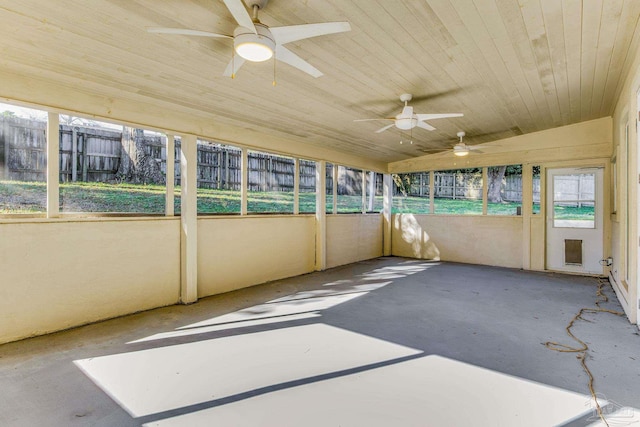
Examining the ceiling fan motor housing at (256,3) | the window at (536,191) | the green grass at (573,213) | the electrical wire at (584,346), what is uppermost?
the ceiling fan motor housing at (256,3)

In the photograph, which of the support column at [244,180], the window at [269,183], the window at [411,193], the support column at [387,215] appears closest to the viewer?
the support column at [244,180]

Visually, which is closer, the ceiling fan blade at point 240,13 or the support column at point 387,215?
the ceiling fan blade at point 240,13

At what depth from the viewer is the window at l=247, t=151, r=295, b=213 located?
5351 millimetres

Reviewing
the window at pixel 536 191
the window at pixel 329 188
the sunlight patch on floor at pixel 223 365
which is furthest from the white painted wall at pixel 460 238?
the sunlight patch on floor at pixel 223 365

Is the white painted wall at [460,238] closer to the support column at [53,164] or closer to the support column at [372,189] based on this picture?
the support column at [372,189]

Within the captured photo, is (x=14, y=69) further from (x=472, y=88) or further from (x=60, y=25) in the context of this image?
(x=472, y=88)

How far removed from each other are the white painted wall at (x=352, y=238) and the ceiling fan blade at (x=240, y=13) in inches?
195

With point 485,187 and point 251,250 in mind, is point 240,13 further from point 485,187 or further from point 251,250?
point 485,187

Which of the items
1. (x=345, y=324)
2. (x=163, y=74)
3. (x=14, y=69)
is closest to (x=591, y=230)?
(x=345, y=324)

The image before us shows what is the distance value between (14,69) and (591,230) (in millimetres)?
8323

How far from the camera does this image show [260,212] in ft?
18.0

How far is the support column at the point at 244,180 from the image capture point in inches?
202

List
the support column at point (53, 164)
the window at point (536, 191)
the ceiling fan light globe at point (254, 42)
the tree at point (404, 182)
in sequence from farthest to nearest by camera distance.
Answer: the tree at point (404, 182), the window at point (536, 191), the support column at point (53, 164), the ceiling fan light globe at point (254, 42)

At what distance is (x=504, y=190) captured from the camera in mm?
6992
